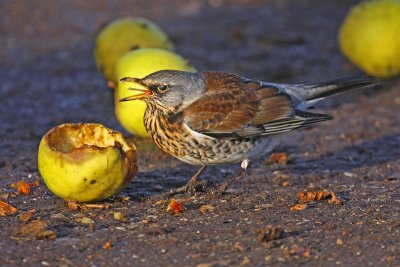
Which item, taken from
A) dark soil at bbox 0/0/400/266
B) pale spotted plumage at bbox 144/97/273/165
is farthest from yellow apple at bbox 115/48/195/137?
pale spotted plumage at bbox 144/97/273/165

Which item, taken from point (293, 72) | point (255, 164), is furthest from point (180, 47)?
point (255, 164)

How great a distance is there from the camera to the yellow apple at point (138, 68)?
8.12m

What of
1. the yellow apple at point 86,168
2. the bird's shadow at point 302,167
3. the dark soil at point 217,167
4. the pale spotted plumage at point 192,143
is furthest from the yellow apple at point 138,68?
the yellow apple at point 86,168

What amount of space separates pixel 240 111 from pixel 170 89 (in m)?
0.61

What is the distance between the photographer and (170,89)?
6973mm

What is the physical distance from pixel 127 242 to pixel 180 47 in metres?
6.95

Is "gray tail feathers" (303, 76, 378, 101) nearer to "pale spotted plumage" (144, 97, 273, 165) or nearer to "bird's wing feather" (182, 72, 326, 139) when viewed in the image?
"bird's wing feather" (182, 72, 326, 139)

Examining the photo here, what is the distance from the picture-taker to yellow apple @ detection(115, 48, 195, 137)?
26.6 ft

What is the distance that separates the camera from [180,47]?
12.4 metres

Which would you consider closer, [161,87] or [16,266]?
[16,266]

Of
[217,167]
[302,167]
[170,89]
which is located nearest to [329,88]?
[302,167]

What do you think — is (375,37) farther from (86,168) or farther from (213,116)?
(86,168)

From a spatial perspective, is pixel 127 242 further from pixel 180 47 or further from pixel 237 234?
pixel 180 47

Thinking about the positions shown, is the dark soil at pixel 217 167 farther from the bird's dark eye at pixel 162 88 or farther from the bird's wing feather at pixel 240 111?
the bird's dark eye at pixel 162 88
